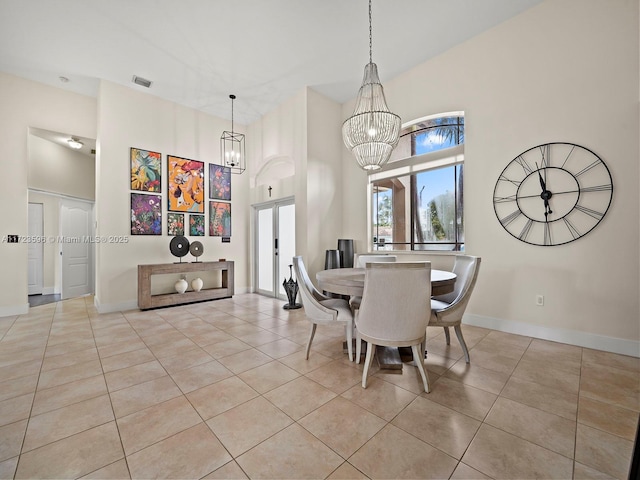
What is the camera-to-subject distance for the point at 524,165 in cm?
326

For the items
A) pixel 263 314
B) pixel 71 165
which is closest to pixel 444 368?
pixel 263 314

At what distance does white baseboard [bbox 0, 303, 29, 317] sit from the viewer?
4168 mm

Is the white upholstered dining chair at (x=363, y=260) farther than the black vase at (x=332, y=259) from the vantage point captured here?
No

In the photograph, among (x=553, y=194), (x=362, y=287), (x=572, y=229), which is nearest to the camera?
(x=362, y=287)

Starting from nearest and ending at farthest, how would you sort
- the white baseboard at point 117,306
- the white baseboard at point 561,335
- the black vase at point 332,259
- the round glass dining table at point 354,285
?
1. the round glass dining table at point 354,285
2. the white baseboard at point 561,335
3. the white baseboard at point 117,306
4. the black vase at point 332,259

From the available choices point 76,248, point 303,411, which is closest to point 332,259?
point 303,411

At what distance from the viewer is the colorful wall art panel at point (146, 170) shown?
4766 millimetres

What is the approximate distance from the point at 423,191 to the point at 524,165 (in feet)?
4.44

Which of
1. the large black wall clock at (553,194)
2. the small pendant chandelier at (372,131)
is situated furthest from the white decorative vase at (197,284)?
the large black wall clock at (553,194)

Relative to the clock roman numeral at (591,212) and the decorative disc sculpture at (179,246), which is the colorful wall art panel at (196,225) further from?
the clock roman numeral at (591,212)

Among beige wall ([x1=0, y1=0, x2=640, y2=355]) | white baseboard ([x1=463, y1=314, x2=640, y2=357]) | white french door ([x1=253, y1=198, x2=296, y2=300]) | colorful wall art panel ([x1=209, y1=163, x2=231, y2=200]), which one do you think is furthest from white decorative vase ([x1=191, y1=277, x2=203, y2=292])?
white baseboard ([x1=463, y1=314, x2=640, y2=357])

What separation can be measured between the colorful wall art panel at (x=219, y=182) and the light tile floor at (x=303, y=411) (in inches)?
135

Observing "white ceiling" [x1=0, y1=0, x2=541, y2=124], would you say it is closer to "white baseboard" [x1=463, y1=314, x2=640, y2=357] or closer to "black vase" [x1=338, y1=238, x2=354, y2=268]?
"black vase" [x1=338, y1=238, x2=354, y2=268]

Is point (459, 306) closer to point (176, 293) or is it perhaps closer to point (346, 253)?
point (346, 253)
